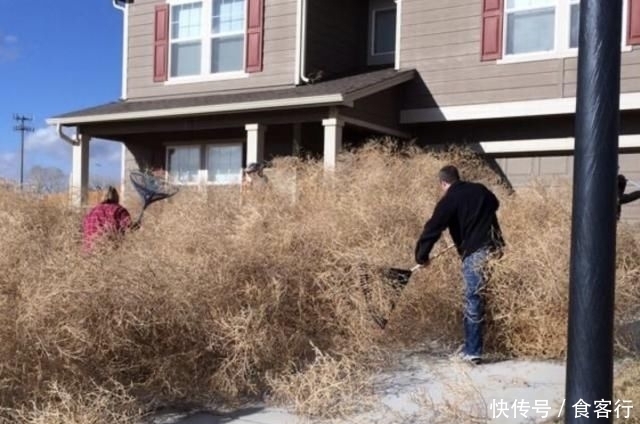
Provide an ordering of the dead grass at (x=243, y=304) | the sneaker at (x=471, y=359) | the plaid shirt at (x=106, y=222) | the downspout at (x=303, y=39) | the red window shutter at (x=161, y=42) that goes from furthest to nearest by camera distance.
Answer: the red window shutter at (x=161, y=42), the downspout at (x=303, y=39), the plaid shirt at (x=106, y=222), the sneaker at (x=471, y=359), the dead grass at (x=243, y=304)

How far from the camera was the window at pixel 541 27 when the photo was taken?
38.9 ft

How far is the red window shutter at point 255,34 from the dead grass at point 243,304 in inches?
275

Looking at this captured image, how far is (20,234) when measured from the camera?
20.2 feet

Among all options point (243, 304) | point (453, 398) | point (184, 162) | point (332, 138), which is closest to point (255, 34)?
point (184, 162)

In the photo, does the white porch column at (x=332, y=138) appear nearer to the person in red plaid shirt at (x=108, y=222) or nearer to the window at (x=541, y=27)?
the window at (x=541, y=27)

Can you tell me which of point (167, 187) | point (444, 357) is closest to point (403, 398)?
point (444, 357)

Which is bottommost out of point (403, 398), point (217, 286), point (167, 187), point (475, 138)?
point (403, 398)

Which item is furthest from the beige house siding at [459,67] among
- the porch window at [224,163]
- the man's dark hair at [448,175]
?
the man's dark hair at [448,175]

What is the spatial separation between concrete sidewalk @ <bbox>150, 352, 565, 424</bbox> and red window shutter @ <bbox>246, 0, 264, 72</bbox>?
9.74 meters

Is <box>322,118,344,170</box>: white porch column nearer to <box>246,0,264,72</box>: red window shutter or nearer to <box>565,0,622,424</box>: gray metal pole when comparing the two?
<box>246,0,264,72</box>: red window shutter

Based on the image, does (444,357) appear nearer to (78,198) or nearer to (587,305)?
→ (587,305)

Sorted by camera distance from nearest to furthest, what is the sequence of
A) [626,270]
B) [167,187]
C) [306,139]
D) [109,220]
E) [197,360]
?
[197,360], [626,270], [109,220], [167,187], [306,139]

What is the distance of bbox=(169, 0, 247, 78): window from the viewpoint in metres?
14.9

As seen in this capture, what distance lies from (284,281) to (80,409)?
212 cm
